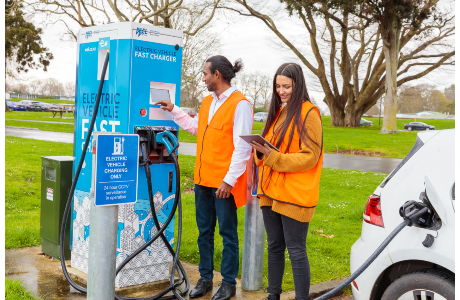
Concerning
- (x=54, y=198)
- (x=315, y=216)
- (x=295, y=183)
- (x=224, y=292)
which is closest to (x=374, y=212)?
(x=295, y=183)

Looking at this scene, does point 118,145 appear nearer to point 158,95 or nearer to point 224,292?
point 158,95

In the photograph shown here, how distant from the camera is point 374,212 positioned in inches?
119

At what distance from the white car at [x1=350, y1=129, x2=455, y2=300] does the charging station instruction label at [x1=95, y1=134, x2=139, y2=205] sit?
158 cm

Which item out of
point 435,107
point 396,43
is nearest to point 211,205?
point 396,43

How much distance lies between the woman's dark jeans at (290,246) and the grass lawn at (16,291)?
197 cm

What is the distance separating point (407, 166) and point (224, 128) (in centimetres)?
144

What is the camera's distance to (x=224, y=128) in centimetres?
369

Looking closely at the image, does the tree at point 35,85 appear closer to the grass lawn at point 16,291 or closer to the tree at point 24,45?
the tree at point 24,45

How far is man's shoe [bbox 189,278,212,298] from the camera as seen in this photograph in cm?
390

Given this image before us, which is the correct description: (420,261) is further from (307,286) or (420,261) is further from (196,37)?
(196,37)

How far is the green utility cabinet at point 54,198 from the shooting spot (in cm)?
457

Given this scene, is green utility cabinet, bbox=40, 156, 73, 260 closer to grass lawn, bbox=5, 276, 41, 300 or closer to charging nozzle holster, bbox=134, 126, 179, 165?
grass lawn, bbox=5, 276, 41, 300

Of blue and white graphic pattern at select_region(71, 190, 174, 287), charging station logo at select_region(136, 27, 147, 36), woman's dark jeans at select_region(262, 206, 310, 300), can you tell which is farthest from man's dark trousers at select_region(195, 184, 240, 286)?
charging station logo at select_region(136, 27, 147, 36)

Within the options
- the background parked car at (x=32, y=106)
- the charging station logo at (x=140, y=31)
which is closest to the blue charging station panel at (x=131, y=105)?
the charging station logo at (x=140, y=31)
